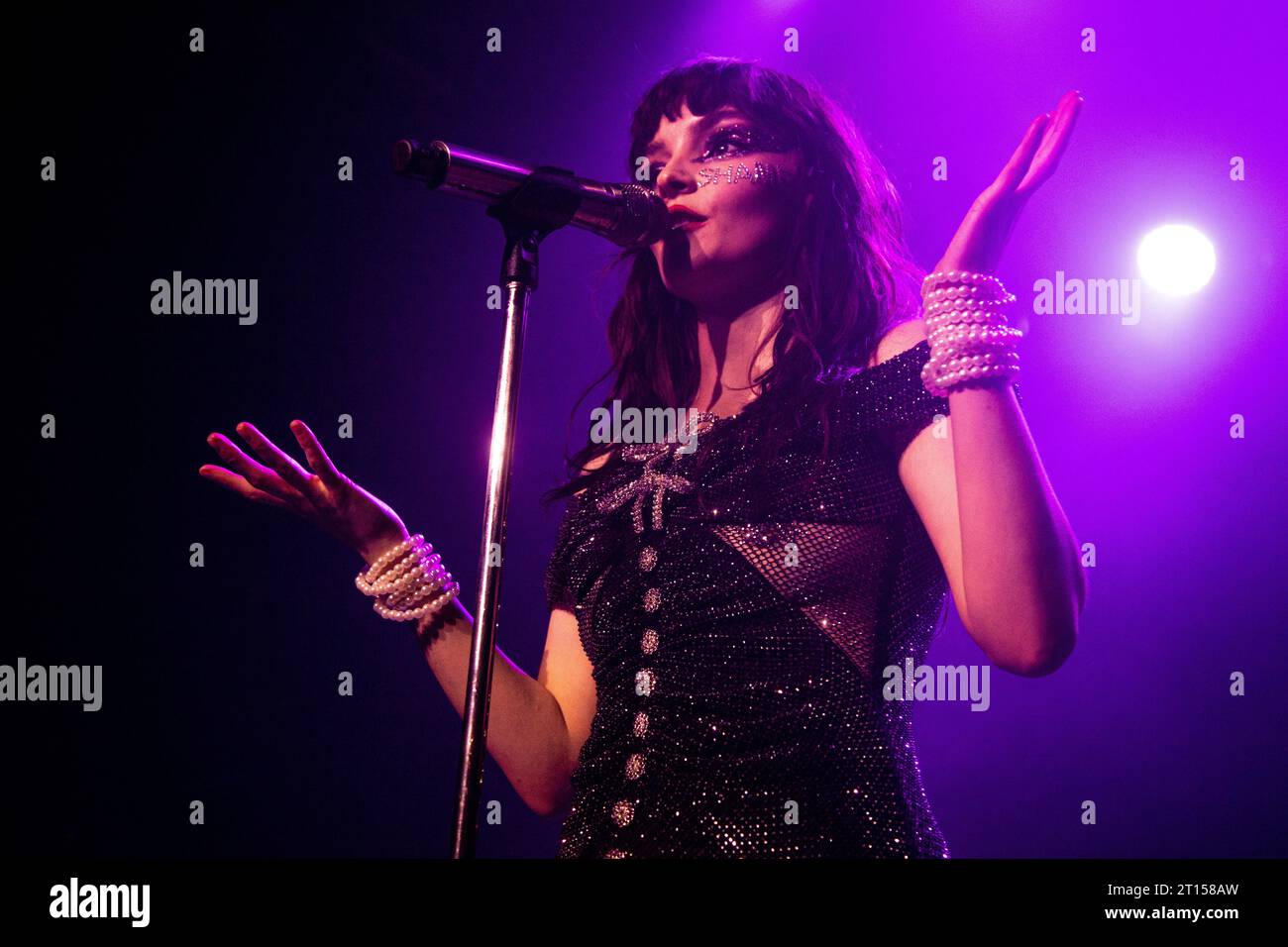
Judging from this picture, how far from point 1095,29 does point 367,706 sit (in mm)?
2147

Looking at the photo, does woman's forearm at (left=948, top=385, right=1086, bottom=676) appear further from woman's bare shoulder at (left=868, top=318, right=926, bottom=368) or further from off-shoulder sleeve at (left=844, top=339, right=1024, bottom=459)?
woman's bare shoulder at (left=868, top=318, right=926, bottom=368)

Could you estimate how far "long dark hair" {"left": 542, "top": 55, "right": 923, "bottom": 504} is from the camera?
1.54m

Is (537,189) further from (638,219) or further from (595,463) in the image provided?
(595,463)

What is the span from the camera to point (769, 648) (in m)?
1.31

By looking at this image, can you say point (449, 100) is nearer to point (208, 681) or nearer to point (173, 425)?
point (173, 425)

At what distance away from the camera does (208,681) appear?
222 cm

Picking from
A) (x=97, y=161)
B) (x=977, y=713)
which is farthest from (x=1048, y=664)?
(x=97, y=161)

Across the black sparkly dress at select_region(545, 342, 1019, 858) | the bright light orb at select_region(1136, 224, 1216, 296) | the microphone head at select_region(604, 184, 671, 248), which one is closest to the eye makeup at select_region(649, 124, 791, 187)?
the microphone head at select_region(604, 184, 671, 248)

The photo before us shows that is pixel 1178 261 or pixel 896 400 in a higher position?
pixel 1178 261

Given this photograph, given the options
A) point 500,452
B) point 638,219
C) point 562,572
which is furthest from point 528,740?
point 638,219

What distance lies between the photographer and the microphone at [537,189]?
112 centimetres

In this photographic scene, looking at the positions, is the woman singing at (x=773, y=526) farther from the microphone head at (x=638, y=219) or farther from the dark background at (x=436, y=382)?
the dark background at (x=436, y=382)

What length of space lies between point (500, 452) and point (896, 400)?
52cm

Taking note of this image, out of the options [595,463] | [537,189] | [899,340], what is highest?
[537,189]
